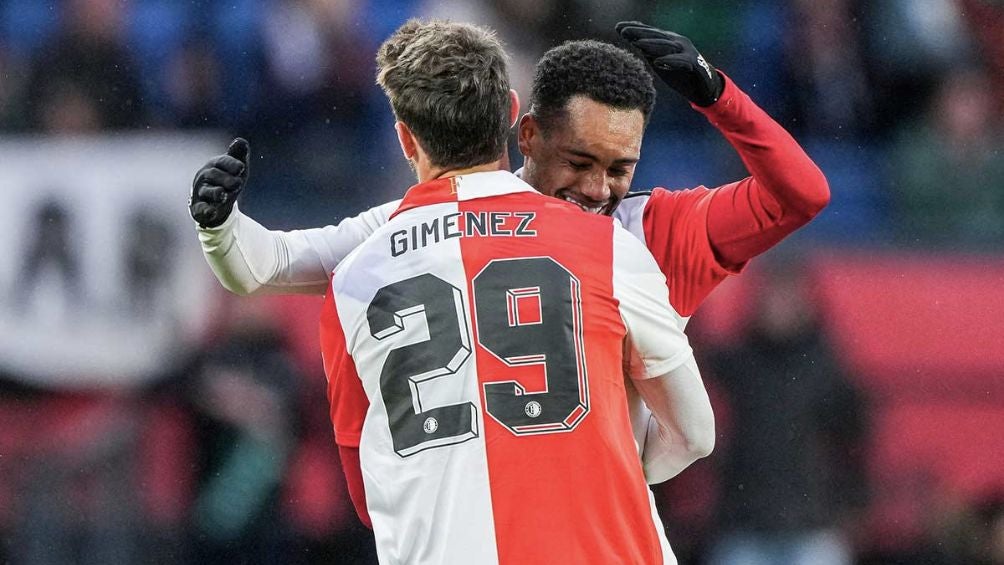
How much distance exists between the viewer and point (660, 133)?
172 inches

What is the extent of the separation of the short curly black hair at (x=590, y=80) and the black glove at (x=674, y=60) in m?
0.28

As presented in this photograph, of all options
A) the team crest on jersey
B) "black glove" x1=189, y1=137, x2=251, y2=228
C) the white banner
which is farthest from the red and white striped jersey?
the white banner

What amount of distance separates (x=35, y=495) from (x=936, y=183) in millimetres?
3238

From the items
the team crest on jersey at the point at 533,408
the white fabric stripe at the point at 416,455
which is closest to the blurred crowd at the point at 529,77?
the white fabric stripe at the point at 416,455

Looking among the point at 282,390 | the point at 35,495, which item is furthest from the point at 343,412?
the point at 35,495

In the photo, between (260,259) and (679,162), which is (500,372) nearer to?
(260,259)

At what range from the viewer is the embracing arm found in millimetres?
2180

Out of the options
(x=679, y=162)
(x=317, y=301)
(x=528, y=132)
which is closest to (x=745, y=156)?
(x=528, y=132)

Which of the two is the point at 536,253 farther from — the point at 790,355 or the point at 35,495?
the point at 35,495

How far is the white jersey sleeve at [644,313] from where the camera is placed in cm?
181

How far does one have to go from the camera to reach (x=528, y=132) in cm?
254

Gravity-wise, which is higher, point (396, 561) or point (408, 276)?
point (408, 276)

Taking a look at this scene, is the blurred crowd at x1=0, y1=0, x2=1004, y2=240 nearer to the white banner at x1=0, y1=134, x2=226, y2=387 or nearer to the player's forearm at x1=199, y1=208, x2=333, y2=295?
the white banner at x1=0, y1=134, x2=226, y2=387

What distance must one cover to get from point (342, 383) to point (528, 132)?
2.81 ft
